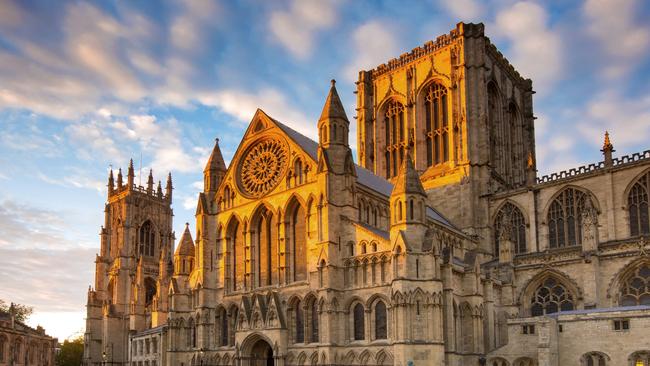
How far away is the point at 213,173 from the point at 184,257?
7.32 meters

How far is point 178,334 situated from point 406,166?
77.1 ft

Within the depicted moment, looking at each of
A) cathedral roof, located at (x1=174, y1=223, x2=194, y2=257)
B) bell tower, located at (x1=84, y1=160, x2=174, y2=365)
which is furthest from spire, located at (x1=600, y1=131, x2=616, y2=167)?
bell tower, located at (x1=84, y1=160, x2=174, y2=365)

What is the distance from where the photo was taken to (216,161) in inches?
Answer: 2261

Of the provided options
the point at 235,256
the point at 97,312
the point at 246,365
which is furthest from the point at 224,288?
the point at 97,312

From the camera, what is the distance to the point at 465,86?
68625 mm

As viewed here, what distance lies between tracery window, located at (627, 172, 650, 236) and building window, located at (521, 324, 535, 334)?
Result: 46.8ft

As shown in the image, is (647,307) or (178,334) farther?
(178,334)

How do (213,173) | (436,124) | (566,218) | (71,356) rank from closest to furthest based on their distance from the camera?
1. (213,173)
2. (566,218)
3. (436,124)
4. (71,356)

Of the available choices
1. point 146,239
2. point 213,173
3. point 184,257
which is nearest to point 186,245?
point 184,257

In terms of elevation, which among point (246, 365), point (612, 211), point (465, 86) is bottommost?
point (246, 365)

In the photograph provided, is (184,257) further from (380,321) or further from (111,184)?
(111,184)

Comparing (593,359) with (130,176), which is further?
(130,176)

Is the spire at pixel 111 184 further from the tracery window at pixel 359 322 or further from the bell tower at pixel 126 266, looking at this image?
the tracery window at pixel 359 322

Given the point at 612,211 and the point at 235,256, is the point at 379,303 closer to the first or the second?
the point at 235,256
